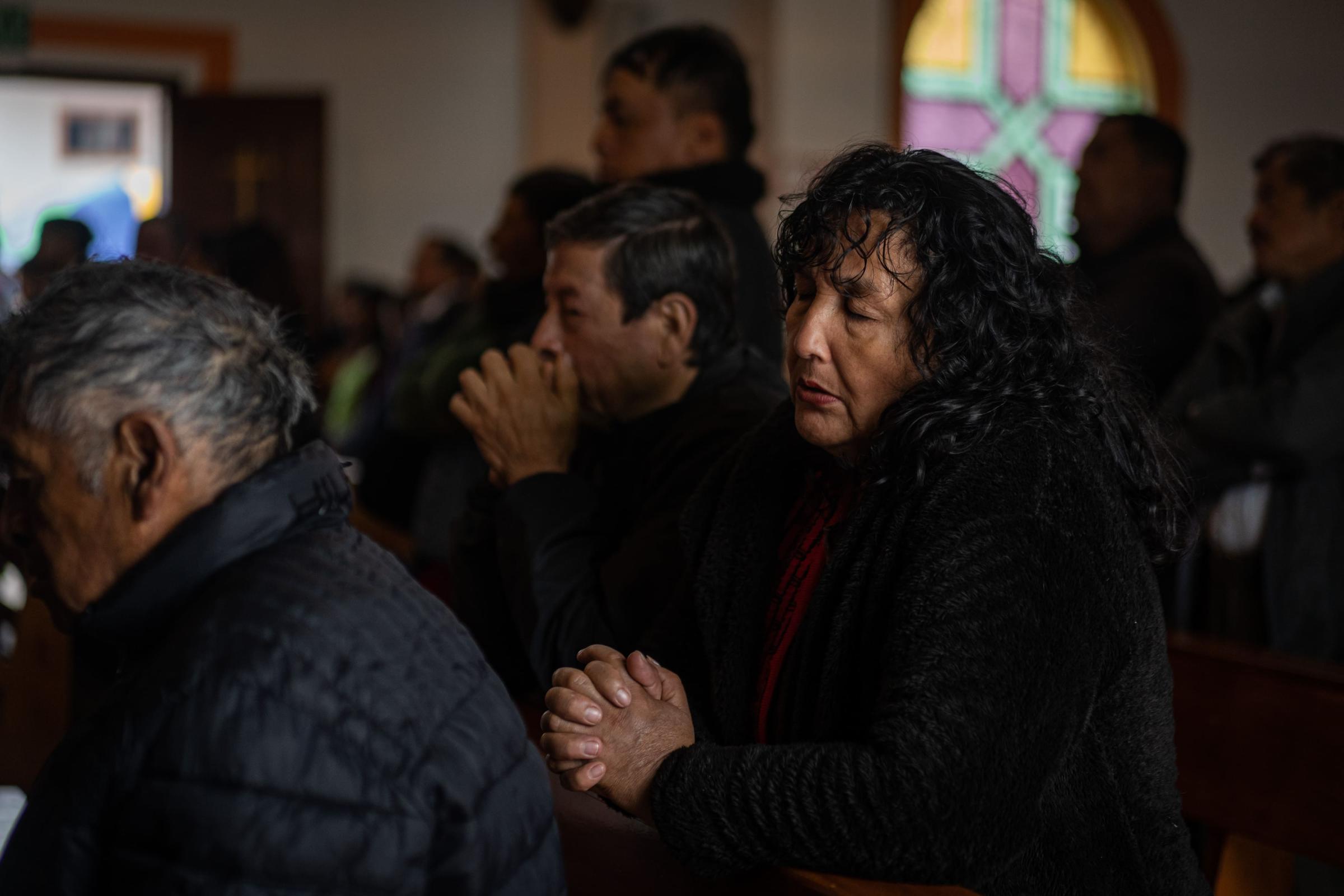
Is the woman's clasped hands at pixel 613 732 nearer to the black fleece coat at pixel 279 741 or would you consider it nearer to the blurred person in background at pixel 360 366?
the black fleece coat at pixel 279 741

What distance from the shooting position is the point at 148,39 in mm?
8672

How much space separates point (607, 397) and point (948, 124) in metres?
6.83

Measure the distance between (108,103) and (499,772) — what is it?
28.3ft

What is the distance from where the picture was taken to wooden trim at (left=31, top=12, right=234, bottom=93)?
848 cm

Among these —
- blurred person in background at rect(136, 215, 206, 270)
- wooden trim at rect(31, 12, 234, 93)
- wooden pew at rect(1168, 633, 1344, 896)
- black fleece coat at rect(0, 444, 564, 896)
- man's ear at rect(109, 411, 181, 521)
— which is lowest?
wooden pew at rect(1168, 633, 1344, 896)

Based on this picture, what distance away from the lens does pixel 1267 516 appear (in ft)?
10.1

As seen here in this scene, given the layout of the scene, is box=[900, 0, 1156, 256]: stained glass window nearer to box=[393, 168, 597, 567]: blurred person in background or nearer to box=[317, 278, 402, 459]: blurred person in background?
box=[317, 278, 402, 459]: blurred person in background

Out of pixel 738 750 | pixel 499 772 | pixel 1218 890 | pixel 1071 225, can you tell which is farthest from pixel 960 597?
pixel 1071 225

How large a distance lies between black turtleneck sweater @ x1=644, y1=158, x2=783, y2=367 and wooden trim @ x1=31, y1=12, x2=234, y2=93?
672 centimetres

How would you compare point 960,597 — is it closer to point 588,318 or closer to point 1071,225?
point 588,318

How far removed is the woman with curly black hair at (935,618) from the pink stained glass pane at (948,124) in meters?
6.91

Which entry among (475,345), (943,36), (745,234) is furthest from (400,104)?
(745,234)

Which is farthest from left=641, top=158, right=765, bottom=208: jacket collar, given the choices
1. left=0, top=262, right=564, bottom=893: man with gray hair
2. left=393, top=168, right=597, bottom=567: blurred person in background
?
left=0, top=262, right=564, bottom=893: man with gray hair

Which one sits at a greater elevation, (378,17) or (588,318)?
(378,17)
